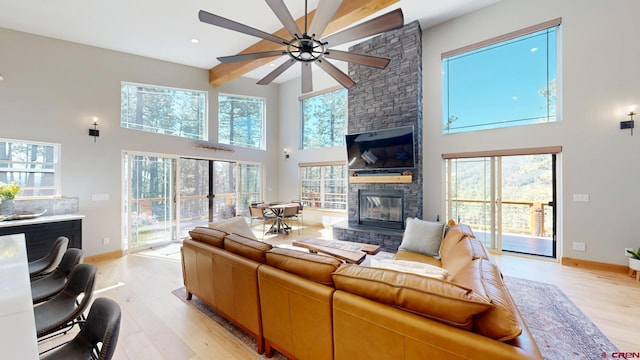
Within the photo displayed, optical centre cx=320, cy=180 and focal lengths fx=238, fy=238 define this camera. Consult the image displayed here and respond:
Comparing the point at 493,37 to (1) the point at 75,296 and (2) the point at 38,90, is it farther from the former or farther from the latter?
(2) the point at 38,90

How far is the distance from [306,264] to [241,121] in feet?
19.8

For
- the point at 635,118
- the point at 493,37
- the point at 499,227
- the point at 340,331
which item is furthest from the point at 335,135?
the point at 340,331

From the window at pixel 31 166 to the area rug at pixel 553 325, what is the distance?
123 inches

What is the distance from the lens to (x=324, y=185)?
7012 millimetres

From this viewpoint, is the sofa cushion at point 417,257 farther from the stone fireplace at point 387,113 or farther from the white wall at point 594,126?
the white wall at point 594,126

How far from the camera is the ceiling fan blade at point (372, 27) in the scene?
2096 millimetres

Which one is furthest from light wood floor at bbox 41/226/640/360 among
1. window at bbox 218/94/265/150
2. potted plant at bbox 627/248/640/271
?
window at bbox 218/94/265/150

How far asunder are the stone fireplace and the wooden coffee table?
55.2 inches

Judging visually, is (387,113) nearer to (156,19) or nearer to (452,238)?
(452,238)

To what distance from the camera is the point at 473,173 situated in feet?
15.6

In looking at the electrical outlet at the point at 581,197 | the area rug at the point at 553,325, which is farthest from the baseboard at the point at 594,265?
the area rug at the point at 553,325

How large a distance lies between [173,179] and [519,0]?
7645 millimetres

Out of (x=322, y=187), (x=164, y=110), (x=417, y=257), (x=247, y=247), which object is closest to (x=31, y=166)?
(x=164, y=110)

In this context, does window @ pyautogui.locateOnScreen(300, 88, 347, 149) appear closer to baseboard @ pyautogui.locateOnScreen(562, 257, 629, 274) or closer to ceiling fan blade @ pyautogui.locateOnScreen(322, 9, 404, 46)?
ceiling fan blade @ pyautogui.locateOnScreen(322, 9, 404, 46)
